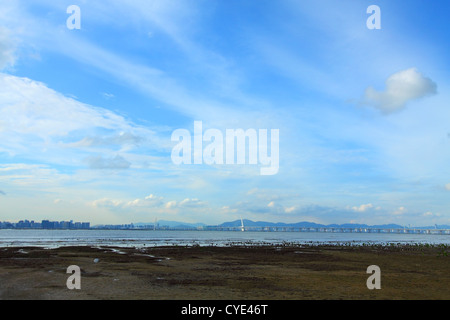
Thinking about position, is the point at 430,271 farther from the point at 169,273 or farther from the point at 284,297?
the point at 169,273
